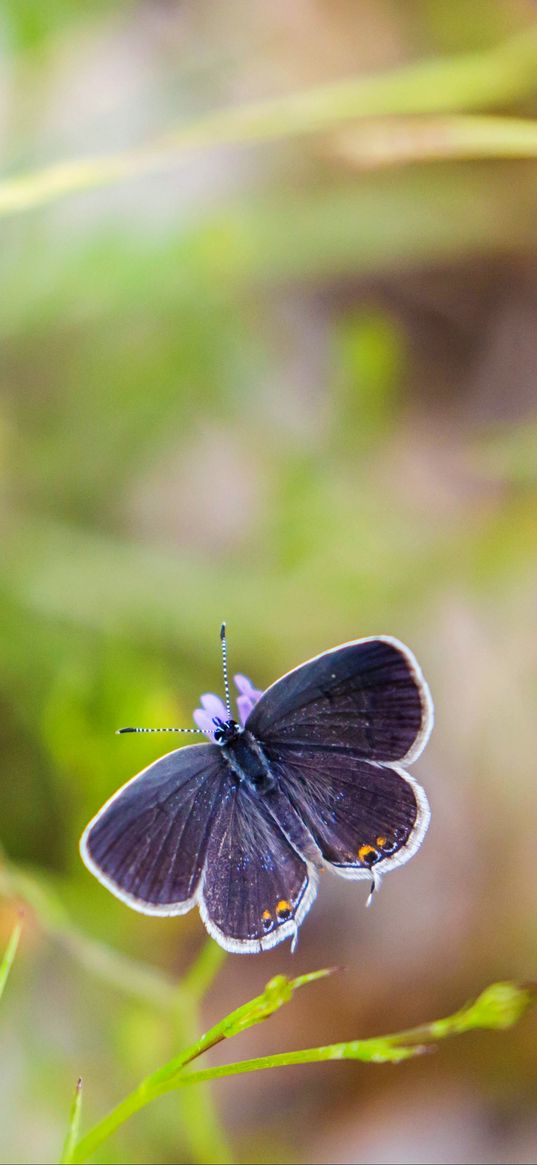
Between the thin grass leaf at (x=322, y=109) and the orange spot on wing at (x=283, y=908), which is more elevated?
the thin grass leaf at (x=322, y=109)

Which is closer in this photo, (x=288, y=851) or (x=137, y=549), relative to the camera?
(x=288, y=851)

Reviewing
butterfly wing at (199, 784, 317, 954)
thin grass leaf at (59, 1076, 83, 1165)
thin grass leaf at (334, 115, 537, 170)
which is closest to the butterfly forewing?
butterfly wing at (199, 784, 317, 954)

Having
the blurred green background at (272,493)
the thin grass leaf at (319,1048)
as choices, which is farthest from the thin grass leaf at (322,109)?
the thin grass leaf at (319,1048)

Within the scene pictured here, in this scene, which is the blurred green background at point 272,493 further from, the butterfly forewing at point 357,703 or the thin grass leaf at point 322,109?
the butterfly forewing at point 357,703

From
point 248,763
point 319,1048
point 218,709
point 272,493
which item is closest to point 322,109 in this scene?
point 272,493

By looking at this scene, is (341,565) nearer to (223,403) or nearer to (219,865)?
(223,403)

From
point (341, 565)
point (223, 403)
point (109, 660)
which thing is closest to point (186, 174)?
point (223, 403)
